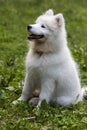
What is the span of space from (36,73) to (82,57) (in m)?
3.45

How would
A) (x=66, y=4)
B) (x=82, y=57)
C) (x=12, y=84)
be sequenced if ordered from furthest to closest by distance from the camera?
(x=66, y=4) → (x=82, y=57) → (x=12, y=84)

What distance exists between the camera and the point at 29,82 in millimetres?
7145

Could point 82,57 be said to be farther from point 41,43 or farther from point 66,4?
point 66,4

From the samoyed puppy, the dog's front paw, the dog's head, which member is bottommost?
the dog's front paw

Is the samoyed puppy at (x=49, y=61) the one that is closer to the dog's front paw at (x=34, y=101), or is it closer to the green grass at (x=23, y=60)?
the dog's front paw at (x=34, y=101)

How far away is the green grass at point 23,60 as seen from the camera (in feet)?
21.3

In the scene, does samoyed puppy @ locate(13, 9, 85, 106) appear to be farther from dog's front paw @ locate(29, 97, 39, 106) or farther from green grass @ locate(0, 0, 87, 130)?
green grass @ locate(0, 0, 87, 130)

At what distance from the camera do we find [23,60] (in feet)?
31.5

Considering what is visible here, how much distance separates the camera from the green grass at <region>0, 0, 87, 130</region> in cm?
649

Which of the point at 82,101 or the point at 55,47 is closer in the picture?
the point at 55,47

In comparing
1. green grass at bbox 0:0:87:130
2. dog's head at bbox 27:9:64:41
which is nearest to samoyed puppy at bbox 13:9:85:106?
dog's head at bbox 27:9:64:41

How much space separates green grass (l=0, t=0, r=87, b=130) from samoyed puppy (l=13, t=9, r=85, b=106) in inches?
11.1

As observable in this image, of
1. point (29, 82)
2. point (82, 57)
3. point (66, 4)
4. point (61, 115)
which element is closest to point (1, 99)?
point (29, 82)

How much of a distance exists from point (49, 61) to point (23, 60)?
8.86ft
